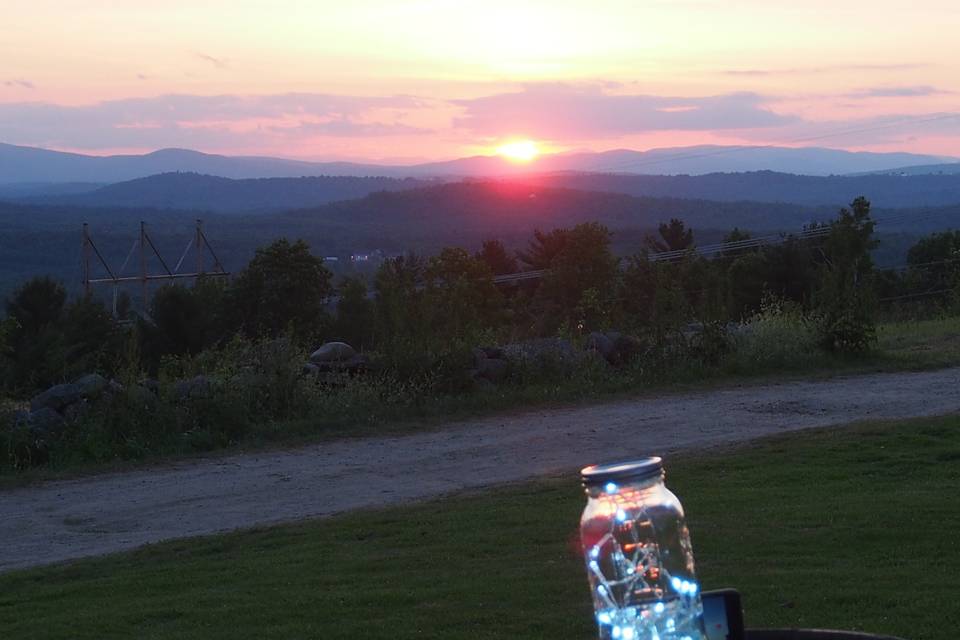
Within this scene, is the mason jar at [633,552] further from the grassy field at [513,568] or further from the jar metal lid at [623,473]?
the grassy field at [513,568]

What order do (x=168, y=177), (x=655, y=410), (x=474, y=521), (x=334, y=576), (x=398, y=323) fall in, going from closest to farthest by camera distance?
(x=334, y=576) < (x=474, y=521) < (x=655, y=410) < (x=398, y=323) < (x=168, y=177)

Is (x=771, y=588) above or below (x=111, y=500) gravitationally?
above

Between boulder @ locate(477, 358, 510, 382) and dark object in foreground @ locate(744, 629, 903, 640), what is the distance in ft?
40.3

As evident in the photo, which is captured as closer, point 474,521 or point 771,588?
point 771,588

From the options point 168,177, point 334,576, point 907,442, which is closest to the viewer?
point 334,576

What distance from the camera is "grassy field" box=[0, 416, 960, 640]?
554cm

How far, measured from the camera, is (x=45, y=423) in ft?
40.6

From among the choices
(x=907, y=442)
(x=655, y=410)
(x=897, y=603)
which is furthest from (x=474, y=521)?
(x=655, y=410)

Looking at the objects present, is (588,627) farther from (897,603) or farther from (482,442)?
(482,442)

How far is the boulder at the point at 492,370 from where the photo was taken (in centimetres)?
1502

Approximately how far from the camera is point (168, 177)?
190m

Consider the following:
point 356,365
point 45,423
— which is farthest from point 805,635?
point 356,365

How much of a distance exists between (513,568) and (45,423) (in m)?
7.55

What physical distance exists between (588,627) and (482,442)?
674 cm
